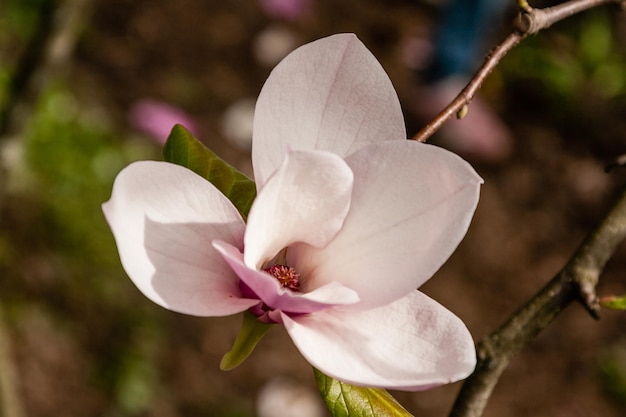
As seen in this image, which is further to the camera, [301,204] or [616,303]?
[616,303]

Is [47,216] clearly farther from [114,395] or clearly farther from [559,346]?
[559,346]

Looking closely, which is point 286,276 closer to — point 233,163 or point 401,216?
point 401,216

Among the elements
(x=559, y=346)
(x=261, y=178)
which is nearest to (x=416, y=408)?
(x=559, y=346)

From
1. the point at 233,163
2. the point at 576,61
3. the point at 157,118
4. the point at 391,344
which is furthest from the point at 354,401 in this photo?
the point at 576,61

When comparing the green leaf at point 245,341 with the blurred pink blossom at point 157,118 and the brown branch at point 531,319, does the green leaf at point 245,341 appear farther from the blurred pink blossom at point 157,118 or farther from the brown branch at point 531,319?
the blurred pink blossom at point 157,118

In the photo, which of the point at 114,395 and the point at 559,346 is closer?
the point at 114,395

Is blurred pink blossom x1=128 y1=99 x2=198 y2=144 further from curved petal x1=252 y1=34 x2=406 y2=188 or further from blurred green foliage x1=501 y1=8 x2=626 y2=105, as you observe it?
curved petal x1=252 y1=34 x2=406 y2=188

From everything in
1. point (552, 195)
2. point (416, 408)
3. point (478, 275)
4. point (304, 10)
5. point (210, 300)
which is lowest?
point (416, 408)
